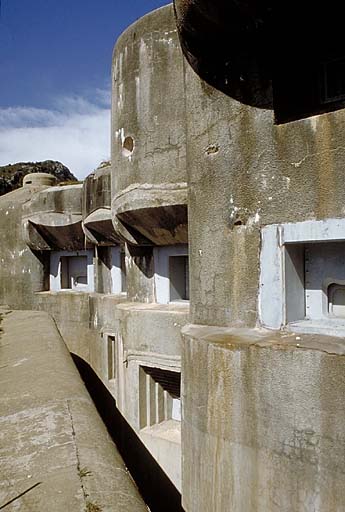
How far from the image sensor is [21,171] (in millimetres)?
30125

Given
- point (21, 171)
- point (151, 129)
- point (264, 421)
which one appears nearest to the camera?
point (264, 421)

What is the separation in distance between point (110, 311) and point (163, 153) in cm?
487

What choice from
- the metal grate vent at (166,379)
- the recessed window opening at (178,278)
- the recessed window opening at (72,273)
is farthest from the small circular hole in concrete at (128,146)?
the recessed window opening at (72,273)

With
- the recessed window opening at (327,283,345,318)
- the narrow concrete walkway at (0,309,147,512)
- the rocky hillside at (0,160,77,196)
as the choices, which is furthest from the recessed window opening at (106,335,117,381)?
the rocky hillside at (0,160,77,196)

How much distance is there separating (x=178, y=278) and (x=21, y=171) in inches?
995

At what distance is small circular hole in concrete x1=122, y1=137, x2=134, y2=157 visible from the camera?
6523mm

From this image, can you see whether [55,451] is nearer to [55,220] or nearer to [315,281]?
[315,281]

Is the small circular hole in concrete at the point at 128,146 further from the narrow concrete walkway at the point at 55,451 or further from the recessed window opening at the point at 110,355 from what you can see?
the recessed window opening at the point at 110,355

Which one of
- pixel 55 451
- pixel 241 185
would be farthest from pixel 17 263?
pixel 55 451

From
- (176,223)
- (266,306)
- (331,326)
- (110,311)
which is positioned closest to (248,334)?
(266,306)

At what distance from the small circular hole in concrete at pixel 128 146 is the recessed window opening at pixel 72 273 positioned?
694 centimetres

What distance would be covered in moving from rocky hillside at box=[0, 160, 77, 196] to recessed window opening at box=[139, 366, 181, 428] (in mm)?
19792

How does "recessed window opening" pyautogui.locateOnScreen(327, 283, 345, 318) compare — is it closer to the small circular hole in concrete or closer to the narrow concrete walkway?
the narrow concrete walkway

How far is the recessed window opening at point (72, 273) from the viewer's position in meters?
13.2
